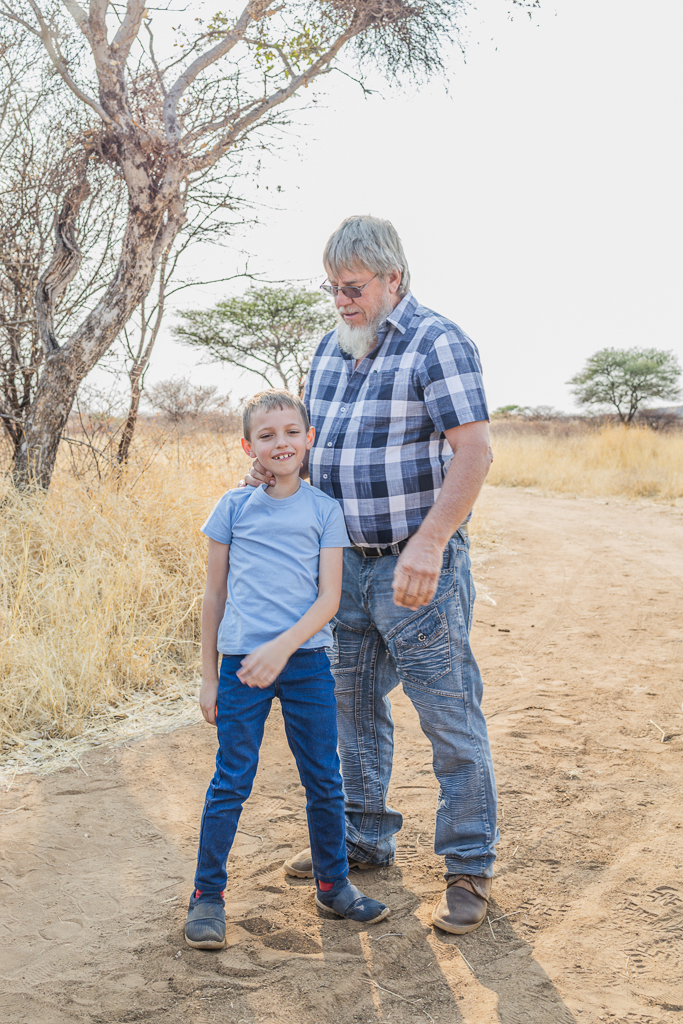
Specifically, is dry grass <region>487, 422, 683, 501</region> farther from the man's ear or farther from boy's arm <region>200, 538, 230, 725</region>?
boy's arm <region>200, 538, 230, 725</region>

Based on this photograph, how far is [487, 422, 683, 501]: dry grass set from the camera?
12.5 metres

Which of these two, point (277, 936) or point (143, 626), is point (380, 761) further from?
point (143, 626)

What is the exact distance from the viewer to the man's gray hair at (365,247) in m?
2.07

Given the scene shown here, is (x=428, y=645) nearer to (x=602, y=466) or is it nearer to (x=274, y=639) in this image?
(x=274, y=639)

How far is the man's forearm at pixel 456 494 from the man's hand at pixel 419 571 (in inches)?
0.9

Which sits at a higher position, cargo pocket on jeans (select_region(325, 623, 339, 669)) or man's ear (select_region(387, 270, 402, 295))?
man's ear (select_region(387, 270, 402, 295))

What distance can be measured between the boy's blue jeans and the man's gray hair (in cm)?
107

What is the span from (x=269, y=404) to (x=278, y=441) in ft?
0.36

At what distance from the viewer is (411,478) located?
6.82ft

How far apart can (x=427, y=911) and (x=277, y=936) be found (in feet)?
1.45

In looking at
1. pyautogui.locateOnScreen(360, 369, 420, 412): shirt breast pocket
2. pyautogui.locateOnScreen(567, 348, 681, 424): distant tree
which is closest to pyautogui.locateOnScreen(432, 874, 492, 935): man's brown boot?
pyautogui.locateOnScreen(360, 369, 420, 412): shirt breast pocket

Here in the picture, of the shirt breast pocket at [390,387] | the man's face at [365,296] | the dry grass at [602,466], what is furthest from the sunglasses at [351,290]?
the dry grass at [602,466]

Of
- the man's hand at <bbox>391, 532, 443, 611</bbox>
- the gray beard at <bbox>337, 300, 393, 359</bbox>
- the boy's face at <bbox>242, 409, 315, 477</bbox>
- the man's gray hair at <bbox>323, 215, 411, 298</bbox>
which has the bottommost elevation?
the man's hand at <bbox>391, 532, 443, 611</bbox>

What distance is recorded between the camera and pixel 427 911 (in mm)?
2209
